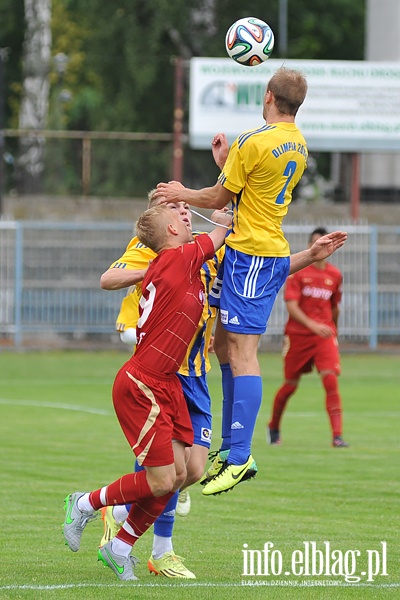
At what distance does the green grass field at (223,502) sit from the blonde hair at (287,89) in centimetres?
286

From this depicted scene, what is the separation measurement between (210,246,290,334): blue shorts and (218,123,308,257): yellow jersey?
7 cm

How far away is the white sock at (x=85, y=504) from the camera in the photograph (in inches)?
310

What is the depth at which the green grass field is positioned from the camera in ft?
25.2

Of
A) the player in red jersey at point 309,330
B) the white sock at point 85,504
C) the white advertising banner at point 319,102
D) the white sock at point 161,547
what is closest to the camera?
the white sock at point 85,504

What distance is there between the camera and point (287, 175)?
8305mm

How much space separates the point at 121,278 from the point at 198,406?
96 cm

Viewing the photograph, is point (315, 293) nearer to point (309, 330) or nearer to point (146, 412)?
point (309, 330)

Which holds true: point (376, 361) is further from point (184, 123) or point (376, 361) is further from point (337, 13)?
point (337, 13)

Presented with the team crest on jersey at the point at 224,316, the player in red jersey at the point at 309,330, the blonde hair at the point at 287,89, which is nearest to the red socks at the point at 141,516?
the team crest on jersey at the point at 224,316

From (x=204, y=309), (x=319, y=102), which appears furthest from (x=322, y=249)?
(x=319, y=102)

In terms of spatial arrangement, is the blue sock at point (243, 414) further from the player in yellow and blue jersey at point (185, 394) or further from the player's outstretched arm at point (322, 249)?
the player's outstretched arm at point (322, 249)

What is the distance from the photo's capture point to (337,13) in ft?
149

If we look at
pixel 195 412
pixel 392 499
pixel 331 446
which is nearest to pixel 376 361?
pixel 331 446

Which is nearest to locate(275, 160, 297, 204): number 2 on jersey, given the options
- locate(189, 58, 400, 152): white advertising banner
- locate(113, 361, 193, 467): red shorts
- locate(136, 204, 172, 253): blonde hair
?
locate(136, 204, 172, 253): blonde hair
